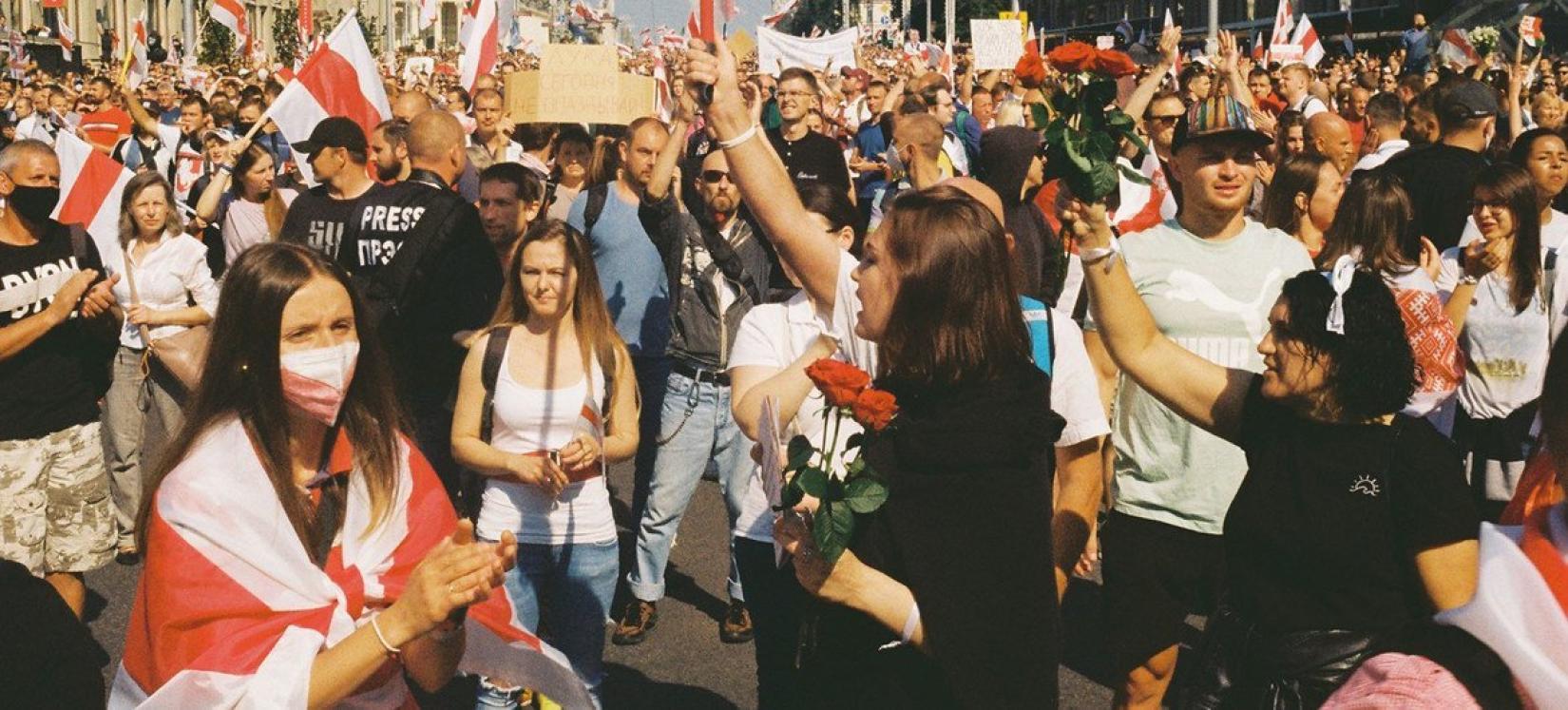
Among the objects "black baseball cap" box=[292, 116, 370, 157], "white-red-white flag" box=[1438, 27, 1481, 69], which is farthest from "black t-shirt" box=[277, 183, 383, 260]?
"white-red-white flag" box=[1438, 27, 1481, 69]

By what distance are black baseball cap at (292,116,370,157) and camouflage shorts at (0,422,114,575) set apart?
1515mm

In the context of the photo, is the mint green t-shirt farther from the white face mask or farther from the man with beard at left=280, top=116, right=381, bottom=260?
the man with beard at left=280, top=116, right=381, bottom=260

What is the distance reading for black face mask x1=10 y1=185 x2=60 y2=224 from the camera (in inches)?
227

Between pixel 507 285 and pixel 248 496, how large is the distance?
2513 mm

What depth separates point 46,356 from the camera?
5719mm

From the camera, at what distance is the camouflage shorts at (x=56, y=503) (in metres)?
5.64

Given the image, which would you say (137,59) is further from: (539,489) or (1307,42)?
(539,489)

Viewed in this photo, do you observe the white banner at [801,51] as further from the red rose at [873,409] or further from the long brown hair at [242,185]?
the red rose at [873,409]

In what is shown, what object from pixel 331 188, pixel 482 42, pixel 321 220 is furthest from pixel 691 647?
pixel 482 42

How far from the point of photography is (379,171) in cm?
785

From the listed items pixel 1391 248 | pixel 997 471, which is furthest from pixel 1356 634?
pixel 1391 248

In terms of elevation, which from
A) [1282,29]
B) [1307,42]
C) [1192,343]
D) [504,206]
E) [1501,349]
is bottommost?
[1501,349]

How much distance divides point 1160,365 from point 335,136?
4.26 metres

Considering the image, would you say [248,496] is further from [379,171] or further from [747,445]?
[379,171]
